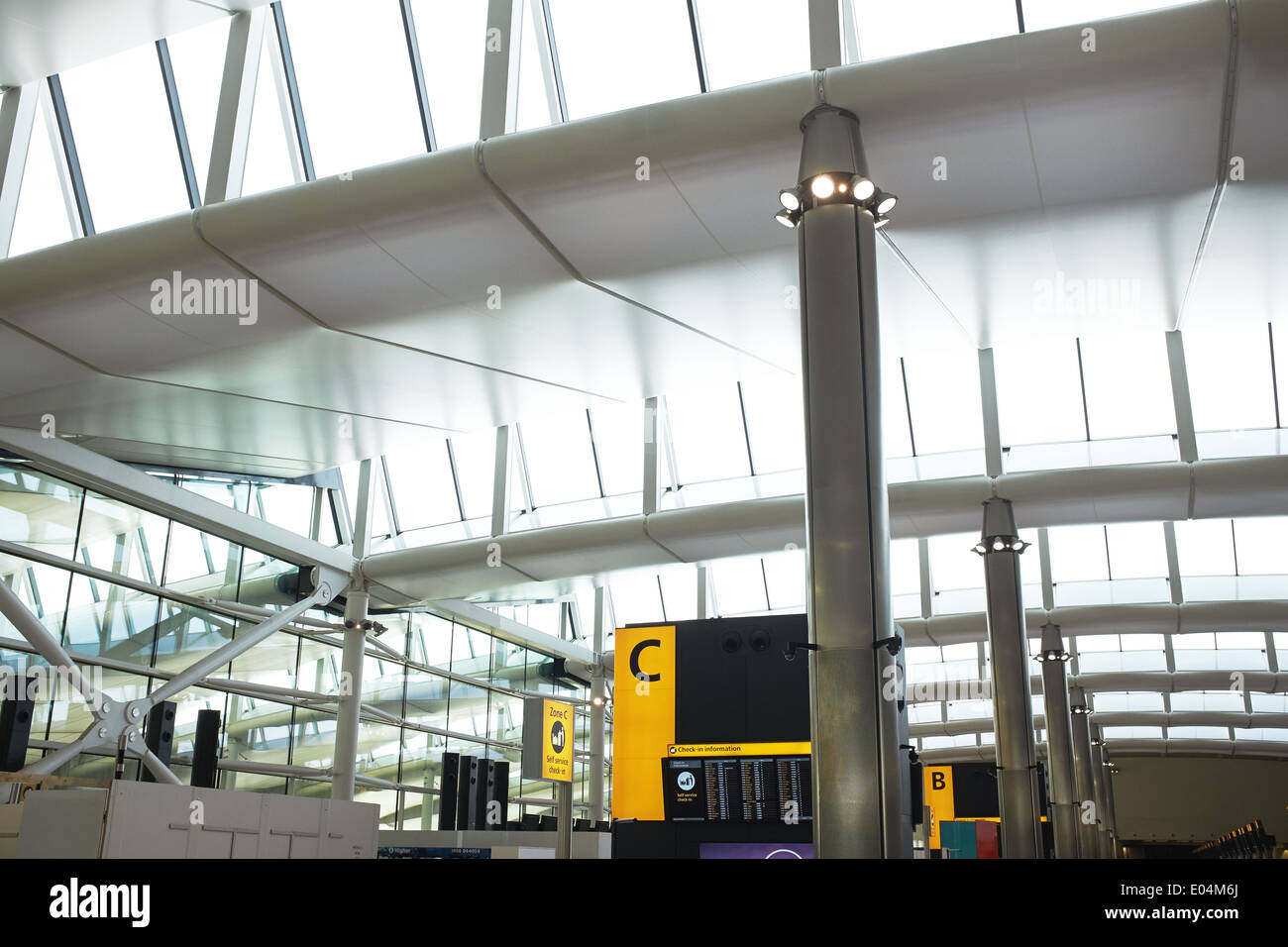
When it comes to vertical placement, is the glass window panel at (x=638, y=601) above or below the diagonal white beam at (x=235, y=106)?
below

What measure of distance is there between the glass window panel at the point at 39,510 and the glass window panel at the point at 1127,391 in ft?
61.8

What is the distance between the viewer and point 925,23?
11.8m

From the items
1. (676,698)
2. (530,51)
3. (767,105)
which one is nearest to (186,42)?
(530,51)

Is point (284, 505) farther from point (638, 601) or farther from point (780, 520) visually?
point (638, 601)

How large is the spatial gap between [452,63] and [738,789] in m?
10.5

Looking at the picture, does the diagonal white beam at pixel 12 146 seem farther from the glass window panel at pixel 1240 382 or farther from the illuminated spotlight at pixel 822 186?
the glass window panel at pixel 1240 382

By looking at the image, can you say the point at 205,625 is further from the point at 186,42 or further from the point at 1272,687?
the point at 1272,687

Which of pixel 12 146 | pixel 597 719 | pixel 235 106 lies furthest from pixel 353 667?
pixel 235 106

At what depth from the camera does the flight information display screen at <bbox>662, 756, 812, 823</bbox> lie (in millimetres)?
11047

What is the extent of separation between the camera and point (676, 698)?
12.0m

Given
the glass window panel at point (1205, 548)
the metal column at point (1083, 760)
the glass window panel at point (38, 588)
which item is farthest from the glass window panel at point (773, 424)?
the metal column at point (1083, 760)

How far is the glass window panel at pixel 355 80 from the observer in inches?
600
